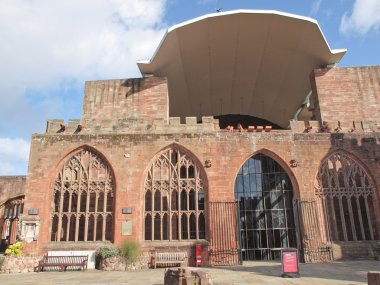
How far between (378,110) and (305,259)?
9.93 metres

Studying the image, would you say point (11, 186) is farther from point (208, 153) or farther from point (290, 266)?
point (290, 266)

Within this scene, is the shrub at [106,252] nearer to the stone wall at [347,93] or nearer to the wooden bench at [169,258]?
the wooden bench at [169,258]

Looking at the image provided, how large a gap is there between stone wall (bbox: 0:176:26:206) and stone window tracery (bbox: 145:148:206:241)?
529 inches

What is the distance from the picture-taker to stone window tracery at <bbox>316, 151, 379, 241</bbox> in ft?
57.1

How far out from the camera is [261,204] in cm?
1980

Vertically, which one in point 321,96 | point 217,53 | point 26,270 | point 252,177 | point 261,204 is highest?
point 217,53

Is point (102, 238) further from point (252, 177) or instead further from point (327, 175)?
point (327, 175)

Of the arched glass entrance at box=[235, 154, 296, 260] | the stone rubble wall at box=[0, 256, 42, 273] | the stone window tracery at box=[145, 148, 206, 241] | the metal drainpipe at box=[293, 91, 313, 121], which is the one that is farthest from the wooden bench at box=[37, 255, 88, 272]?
the metal drainpipe at box=[293, 91, 313, 121]

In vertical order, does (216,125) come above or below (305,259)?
above

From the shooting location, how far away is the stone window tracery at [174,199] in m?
17.2

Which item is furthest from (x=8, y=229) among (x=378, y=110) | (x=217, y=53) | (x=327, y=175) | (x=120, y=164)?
(x=378, y=110)

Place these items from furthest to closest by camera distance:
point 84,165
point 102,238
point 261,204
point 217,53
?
point 217,53
point 261,204
point 84,165
point 102,238

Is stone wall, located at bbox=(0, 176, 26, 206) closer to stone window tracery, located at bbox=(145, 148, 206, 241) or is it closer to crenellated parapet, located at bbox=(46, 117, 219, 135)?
crenellated parapet, located at bbox=(46, 117, 219, 135)

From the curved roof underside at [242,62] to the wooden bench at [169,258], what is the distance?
1139cm
